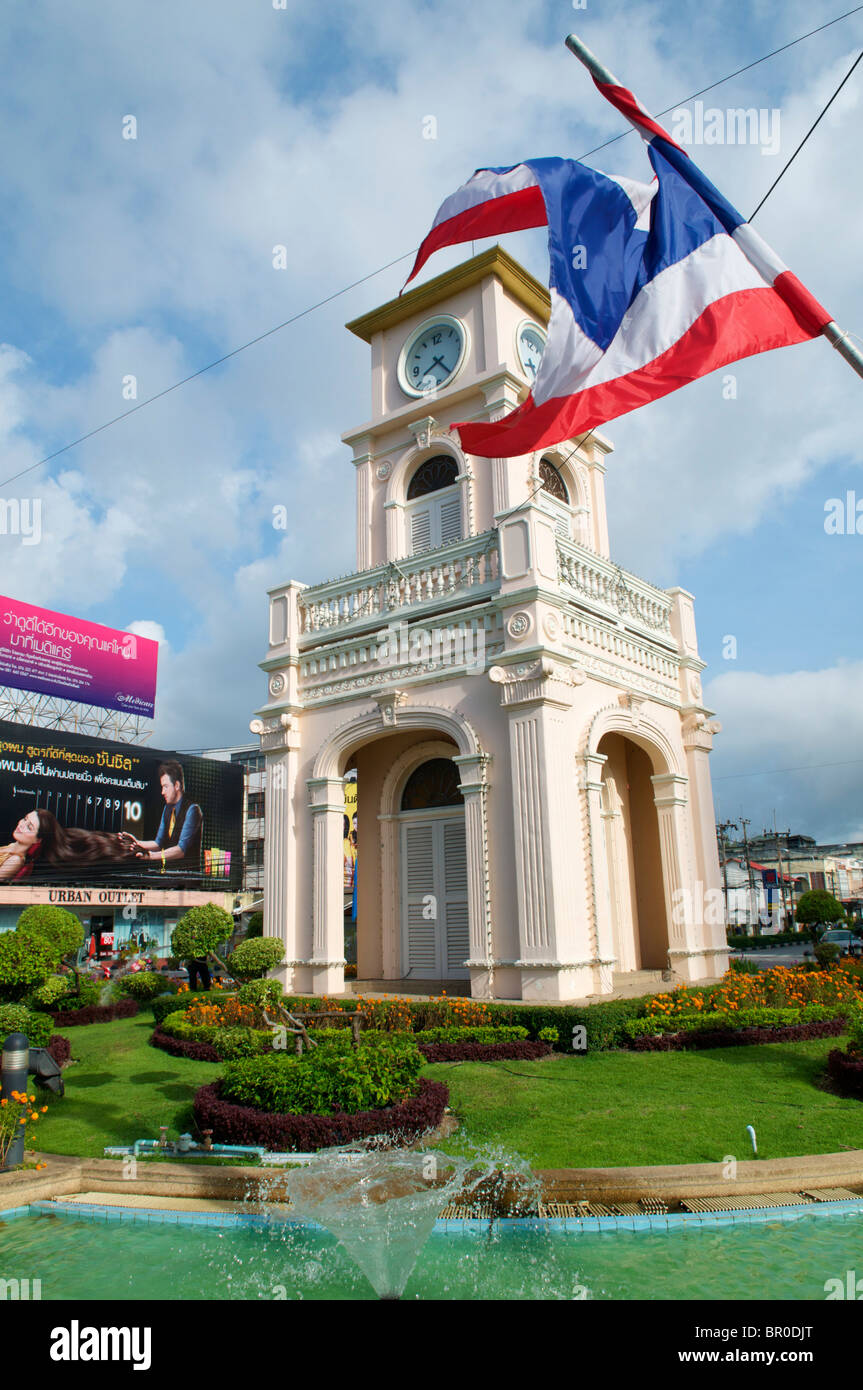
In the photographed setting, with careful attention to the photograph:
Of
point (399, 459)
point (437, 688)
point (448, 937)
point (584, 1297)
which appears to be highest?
point (399, 459)

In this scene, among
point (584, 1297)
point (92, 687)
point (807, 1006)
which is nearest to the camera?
point (584, 1297)

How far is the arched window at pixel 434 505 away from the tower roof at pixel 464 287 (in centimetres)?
343

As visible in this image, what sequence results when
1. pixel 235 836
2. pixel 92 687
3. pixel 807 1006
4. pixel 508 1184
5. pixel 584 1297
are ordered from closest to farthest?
pixel 584 1297 < pixel 508 1184 < pixel 807 1006 < pixel 92 687 < pixel 235 836

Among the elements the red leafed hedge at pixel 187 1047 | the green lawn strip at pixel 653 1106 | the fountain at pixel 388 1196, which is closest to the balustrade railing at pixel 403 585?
the green lawn strip at pixel 653 1106

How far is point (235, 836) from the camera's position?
5141 centimetres

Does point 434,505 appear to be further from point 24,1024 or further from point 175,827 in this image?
point 175,827

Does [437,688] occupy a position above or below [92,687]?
below

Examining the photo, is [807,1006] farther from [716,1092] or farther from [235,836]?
[235,836]

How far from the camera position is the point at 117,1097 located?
10.1 metres

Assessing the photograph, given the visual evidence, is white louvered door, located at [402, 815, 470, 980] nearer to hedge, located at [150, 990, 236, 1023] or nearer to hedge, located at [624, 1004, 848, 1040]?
hedge, located at [150, 990, 236, 1023]

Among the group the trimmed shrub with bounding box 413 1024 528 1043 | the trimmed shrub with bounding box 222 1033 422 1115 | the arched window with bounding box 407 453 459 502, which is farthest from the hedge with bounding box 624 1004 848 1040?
the arched window with bounding box 407 453 459 502

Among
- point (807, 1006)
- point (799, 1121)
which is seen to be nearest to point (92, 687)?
point (807, 1006)

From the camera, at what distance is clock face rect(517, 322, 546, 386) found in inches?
714
